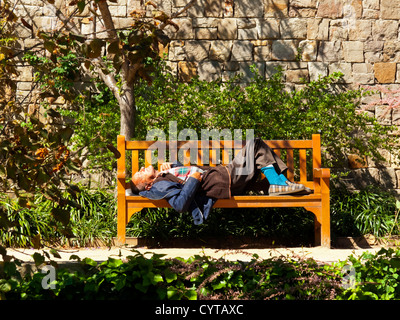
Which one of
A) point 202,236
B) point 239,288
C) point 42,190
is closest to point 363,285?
point 239,288

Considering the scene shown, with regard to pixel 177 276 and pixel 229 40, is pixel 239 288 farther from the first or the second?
pixel 229 40

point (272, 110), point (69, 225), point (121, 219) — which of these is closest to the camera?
point (121, 219)

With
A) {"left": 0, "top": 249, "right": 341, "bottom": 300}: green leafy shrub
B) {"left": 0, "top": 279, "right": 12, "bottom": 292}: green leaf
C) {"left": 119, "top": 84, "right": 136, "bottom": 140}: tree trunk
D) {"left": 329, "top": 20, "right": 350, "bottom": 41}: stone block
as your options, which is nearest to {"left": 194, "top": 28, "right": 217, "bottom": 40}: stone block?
{"left": 119, "top": 84, "right": 136, "bottom": 140}: tree trunk

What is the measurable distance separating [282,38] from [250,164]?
7.21 ft

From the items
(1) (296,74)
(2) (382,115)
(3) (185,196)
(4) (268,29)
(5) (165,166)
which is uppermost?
(4) (268,29)

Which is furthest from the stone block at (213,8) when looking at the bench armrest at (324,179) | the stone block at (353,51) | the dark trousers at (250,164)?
the bench armrest at (324,179)

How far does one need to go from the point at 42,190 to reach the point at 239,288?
1060 mm

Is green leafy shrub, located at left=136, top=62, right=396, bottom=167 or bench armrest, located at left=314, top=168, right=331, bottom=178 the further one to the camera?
green leafy shrub, located at left=136, top=62, right=396, bottom=167

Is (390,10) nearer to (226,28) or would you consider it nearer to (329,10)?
(329,10)

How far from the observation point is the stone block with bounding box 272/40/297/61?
20.7 ft

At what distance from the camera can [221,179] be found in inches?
183

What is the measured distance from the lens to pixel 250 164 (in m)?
4.79

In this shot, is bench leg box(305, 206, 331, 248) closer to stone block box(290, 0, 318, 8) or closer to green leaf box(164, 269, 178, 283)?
green leaf box(164, 269, 178, 283)

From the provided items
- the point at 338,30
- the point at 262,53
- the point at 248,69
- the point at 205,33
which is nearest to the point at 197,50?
the point at 205,33
